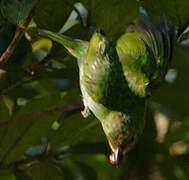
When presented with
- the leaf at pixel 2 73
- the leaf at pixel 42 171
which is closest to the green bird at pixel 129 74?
the leaf at pixel 2 73

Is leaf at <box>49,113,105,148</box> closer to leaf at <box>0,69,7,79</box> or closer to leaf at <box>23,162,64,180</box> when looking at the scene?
leaf at <box>23,162,64,180</box>

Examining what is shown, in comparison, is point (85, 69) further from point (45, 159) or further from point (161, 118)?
point (161, 118)

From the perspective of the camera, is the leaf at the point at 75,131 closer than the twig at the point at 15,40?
No

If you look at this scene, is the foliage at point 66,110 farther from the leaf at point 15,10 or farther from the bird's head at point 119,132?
the bird's head at point 119,132

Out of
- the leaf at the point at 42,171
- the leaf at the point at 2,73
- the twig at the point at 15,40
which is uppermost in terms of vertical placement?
the twig at the point at 15,40

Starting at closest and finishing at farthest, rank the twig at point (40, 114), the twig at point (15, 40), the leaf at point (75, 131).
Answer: the twig at point (15, 40) → the twig at point (40, 114) → the leaf at point (75, 131)

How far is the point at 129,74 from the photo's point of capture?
126cm

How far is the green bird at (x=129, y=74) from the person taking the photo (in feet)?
4.07

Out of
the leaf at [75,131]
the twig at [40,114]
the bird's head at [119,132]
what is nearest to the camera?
the bird's head at [119,132]

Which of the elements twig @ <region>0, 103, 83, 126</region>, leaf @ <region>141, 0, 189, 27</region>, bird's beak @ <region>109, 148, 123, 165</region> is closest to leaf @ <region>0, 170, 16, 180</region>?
twig @ <region>0, 103, 83, 126</region>

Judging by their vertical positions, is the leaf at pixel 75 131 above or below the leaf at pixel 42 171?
below

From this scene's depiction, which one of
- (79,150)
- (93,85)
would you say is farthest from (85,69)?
(79,150)

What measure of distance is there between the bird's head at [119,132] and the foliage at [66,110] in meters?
0.15

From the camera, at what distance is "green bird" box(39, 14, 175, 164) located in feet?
4.07
